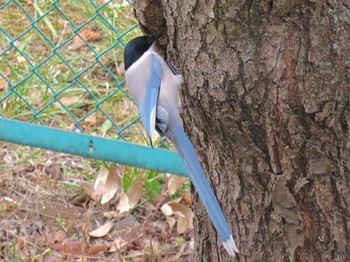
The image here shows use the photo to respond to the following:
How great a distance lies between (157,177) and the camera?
11.3ft

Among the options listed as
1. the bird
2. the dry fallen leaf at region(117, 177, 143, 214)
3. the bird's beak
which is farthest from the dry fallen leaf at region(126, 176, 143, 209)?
the bird's beak

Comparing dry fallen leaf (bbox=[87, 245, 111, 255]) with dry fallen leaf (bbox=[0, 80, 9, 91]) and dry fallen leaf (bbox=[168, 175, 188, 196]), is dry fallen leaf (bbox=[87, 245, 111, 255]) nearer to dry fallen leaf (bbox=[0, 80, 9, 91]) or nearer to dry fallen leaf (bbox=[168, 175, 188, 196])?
dry fallen leaf (bbox=[168, 175, 188, 196])

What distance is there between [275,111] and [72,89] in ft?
7.73

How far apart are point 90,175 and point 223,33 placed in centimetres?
186

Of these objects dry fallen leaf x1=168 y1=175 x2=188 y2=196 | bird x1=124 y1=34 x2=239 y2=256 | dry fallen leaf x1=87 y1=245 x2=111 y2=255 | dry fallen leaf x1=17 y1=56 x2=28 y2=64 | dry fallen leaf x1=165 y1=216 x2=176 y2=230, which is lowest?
dry fallen leaf x1=165 y1=216 x2=176 y2=230

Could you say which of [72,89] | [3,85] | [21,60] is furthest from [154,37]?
[21,60]

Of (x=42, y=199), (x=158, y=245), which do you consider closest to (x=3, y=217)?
(x=42, y=199)

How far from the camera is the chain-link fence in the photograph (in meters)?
3.33

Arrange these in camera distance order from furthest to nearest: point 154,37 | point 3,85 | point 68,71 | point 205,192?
1. point 68,71
2. point 3,85
3. point 154,37
4. point 205,192

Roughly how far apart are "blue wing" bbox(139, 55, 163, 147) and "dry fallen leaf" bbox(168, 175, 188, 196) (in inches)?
43.7

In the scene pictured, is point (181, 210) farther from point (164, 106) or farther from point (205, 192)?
point (205, 192)

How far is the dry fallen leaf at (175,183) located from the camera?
3.35 meters

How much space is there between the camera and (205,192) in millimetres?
1935

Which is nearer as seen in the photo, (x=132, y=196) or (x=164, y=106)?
(x=164, y=106)
